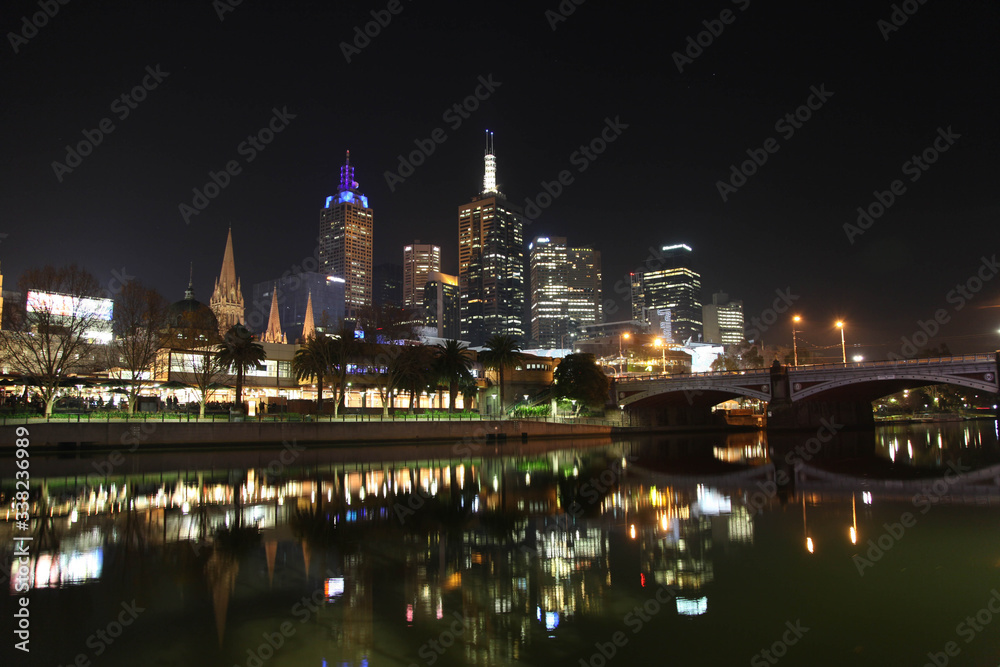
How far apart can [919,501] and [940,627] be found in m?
15.0

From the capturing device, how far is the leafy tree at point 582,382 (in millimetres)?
79812

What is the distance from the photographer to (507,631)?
9367 mm

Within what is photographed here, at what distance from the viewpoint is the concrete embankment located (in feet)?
135

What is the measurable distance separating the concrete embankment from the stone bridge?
23.6m

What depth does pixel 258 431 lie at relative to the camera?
4900 centimetres

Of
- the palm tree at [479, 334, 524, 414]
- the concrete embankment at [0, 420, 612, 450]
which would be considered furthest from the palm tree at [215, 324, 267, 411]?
the palm tree at [479, 334, 524, 414]

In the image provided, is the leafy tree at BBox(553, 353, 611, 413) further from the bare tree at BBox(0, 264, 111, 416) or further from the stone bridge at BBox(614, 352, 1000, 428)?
the bare tree at BBox(0, 264, 111, 416)

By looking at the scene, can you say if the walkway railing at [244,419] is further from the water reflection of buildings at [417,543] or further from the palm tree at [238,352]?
the water reflection of buildings at [417,543]

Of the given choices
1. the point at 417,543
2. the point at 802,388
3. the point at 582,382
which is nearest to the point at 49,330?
the point at 417,543

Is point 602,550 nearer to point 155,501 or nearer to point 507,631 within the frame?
point 507,631

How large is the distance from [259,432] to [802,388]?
60.8m

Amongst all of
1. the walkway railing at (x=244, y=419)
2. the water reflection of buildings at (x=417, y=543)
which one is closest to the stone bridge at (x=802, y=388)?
the walkway railing at (x=244, y=419)

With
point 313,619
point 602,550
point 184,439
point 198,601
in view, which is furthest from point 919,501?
point 184,439

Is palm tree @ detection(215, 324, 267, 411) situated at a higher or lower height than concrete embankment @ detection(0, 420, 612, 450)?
higher
